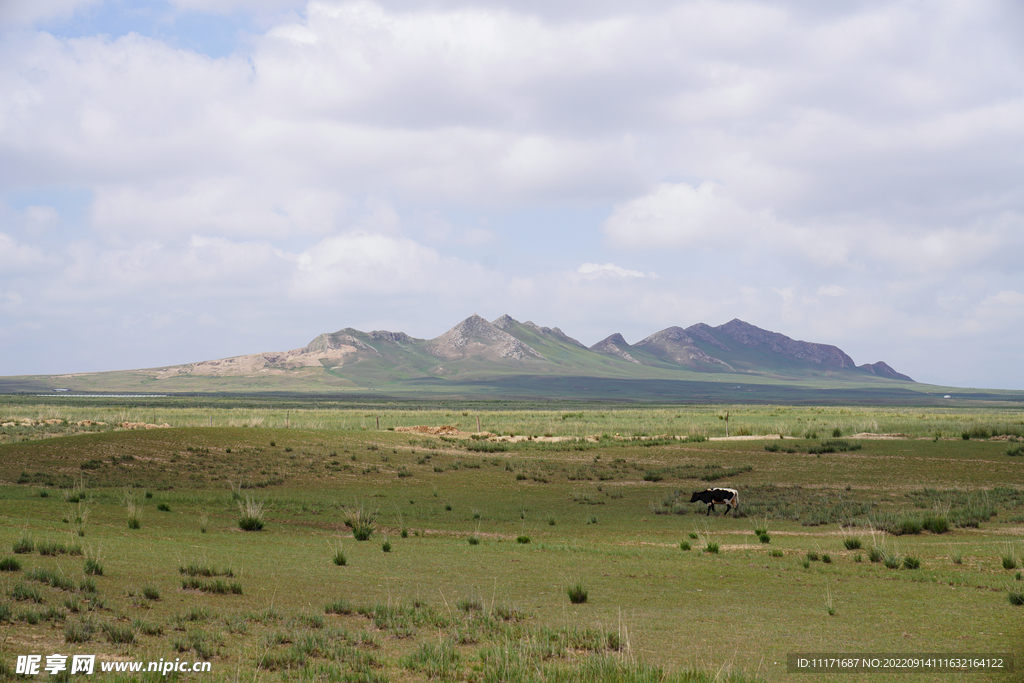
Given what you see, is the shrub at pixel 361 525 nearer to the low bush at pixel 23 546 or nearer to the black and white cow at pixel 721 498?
the low bush at pixel 23 546

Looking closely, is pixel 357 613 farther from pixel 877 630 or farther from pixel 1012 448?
pixel 1012 448

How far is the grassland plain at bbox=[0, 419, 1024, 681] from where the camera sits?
25.9 feet

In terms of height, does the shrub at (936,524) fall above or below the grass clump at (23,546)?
below

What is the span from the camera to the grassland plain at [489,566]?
7.90 m

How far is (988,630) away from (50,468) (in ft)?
95.6

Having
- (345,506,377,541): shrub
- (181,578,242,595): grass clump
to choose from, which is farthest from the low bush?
(345,506,377,541): shrub

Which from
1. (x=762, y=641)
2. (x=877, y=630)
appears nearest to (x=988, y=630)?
(x=877, y=630)

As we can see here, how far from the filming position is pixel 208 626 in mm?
8477

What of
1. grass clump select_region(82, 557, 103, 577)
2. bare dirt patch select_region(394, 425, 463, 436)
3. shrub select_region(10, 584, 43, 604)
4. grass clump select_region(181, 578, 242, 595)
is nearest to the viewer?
shrub select_region(10, 584, 43, 604)

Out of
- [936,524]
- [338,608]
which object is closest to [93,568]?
[338,608]

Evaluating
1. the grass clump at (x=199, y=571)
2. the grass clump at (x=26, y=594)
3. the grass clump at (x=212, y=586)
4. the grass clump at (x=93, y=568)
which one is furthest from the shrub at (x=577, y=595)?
the grass clump at (x=26, y=594)

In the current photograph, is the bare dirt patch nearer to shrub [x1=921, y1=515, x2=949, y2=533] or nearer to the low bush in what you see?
shrub [x1=921, y1=515, x2=949, y2=533]

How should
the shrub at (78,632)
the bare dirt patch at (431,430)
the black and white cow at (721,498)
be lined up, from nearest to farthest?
the shrub at (78,632) < the black and white cow at (721,498) < the bare dirt patch at (431,430)

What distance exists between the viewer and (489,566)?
1392 cm
